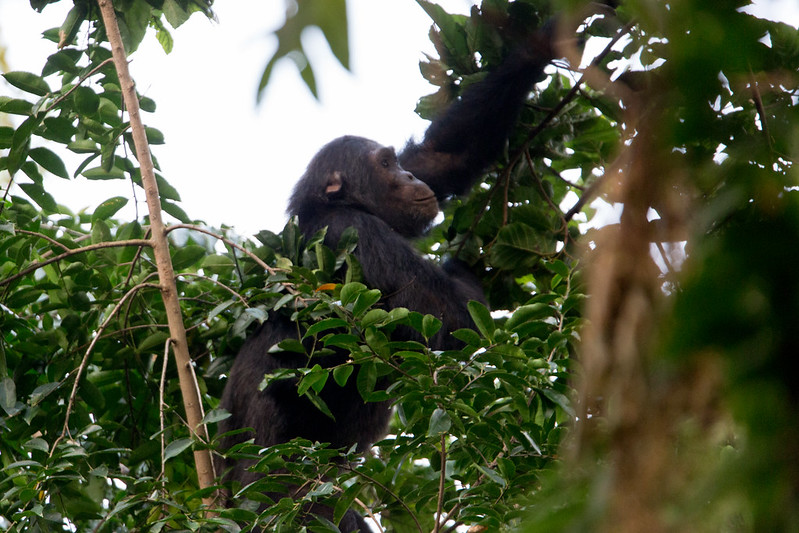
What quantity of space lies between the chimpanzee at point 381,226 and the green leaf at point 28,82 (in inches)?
49.2

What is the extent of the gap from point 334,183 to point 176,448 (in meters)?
2.23

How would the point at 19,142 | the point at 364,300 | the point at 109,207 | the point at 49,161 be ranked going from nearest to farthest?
the point at 364,300, the point at 19,142, the point at 49,161, the point at 109,207

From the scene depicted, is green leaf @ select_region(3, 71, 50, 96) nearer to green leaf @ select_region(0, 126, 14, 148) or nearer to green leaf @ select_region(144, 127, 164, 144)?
green leaf @ select_region(0, 126, 14, 148)

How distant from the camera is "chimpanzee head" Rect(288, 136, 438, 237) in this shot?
4.14 metres

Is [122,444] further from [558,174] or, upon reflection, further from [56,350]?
[558,174]

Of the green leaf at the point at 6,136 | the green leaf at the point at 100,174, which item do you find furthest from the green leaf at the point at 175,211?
the green leaf at the point at 6,136

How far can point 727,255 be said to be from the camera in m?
0.51

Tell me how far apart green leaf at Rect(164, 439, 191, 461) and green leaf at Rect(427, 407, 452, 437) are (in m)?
0.78

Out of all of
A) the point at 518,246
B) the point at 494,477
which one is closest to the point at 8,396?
the point at 494,477

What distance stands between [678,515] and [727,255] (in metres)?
0.17

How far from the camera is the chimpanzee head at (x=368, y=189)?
4.14m

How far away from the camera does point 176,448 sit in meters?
2.30

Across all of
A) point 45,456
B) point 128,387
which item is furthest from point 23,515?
point 128,387

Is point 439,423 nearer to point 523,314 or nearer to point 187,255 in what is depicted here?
point 523,314
